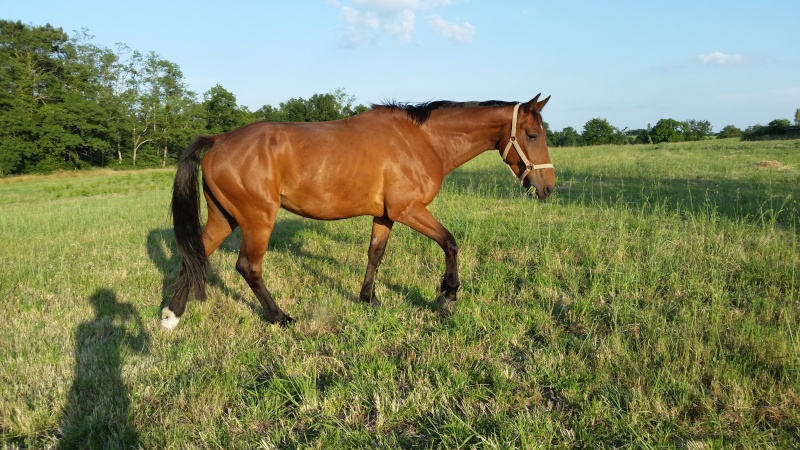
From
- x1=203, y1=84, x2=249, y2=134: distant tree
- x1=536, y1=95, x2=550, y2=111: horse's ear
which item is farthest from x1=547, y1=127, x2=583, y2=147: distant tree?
x1=536, y1=95, x2=550, y2=111: horse's ear

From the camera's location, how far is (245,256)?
4.41 metres

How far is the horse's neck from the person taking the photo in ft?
15.8

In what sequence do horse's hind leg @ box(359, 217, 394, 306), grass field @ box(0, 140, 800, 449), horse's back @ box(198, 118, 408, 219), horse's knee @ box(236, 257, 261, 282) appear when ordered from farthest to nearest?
horse's hind leg @ box(359, 217, 394, 306) → horse's knee @ box(236, 257, 261, 282) → horse's back @ box(198, 118, 408, 219) → grass field @ box(0, 140, 800, 449)

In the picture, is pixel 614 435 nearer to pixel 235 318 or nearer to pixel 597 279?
pixel 597 279

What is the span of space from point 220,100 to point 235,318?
209ft

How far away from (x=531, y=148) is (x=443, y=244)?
1.43 m

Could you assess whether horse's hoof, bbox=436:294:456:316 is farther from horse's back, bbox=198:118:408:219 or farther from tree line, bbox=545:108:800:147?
tree line, bbox=545:108:800:147

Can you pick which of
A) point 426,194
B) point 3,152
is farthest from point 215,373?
point 3,152

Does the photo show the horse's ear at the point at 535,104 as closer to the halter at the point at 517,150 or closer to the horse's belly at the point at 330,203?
the halter at the point at 517,150

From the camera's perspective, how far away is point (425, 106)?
4.93 m

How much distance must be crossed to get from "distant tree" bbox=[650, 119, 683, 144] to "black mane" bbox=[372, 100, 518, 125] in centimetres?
8103

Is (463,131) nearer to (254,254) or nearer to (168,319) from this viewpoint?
(254,254)

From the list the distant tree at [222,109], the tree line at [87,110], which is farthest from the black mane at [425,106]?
the distant tree at [222,109]

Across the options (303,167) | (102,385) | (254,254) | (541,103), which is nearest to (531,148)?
(541,103)
